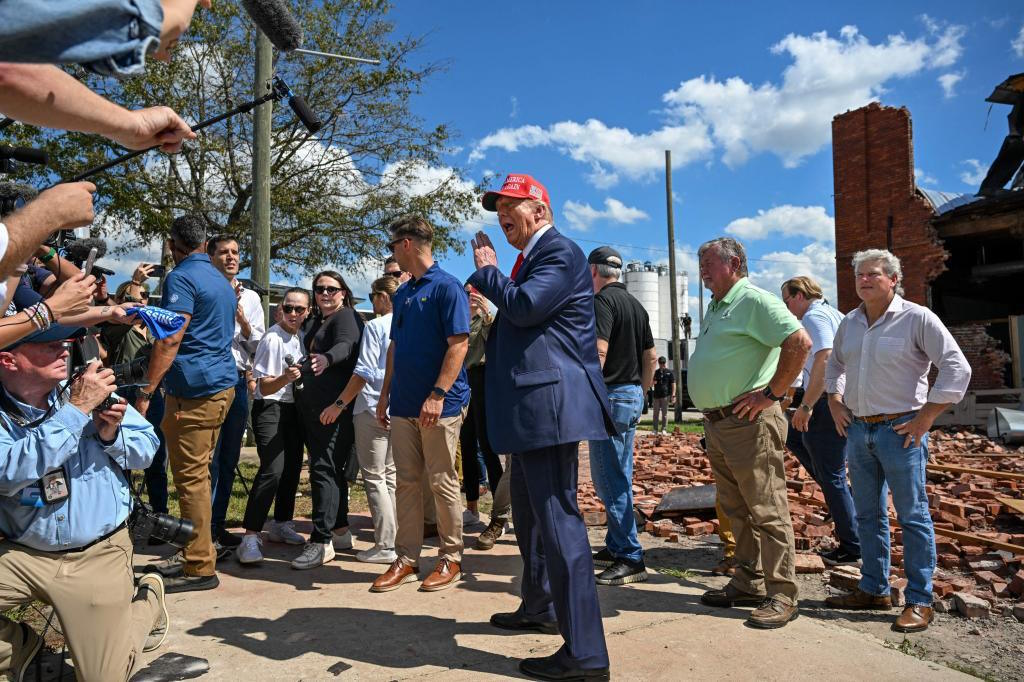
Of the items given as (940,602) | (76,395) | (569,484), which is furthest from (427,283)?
(940,602)

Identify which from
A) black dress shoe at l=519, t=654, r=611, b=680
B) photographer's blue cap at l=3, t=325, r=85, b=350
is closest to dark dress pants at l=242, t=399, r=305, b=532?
photographer's blue cap at l=3, t=325, r=85, b=350

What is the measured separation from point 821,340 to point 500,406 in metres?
3.28

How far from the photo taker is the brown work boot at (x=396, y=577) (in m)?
4.24

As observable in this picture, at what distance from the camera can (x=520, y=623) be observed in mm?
3590

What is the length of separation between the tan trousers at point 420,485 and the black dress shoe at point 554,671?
1.44 m

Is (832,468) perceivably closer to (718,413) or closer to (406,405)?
(718,413)

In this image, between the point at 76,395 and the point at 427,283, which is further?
the point at 427,283

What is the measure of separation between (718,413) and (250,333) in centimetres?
400

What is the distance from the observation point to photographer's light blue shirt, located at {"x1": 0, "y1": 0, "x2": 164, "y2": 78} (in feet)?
3.73

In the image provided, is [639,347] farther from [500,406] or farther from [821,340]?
[500,406]

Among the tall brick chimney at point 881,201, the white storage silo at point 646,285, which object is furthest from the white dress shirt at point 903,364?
the white storage silo at point 646,285

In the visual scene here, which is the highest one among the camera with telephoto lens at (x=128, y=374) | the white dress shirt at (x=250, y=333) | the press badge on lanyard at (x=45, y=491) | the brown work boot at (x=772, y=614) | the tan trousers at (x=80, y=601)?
the white dress shirt at (x=250, y=333)

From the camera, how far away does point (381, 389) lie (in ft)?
16.4

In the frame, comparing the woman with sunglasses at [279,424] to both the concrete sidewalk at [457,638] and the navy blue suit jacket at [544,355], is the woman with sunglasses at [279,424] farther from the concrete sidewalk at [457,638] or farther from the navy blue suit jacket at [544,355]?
the navy blue suit jacket at [544,355]
